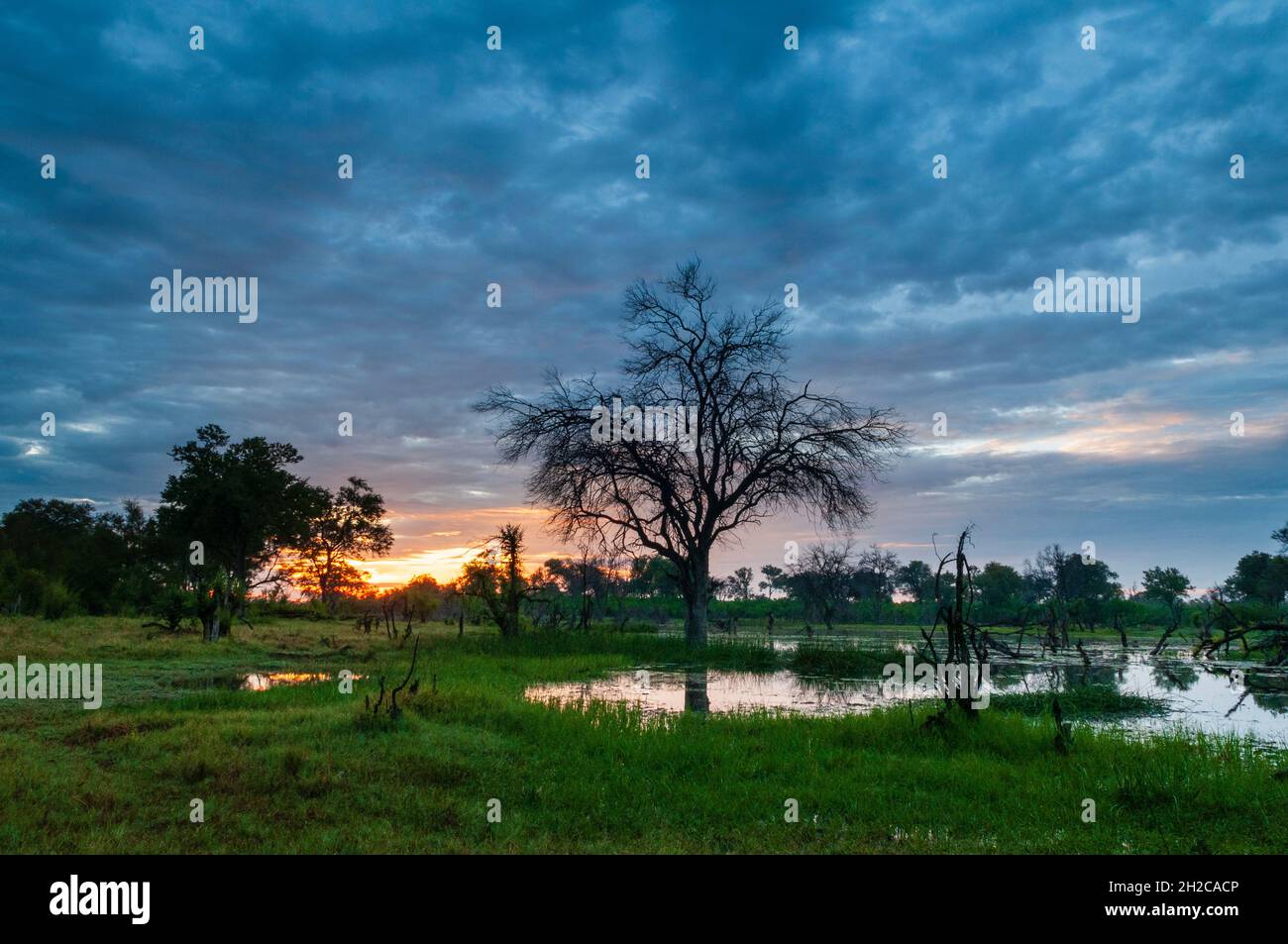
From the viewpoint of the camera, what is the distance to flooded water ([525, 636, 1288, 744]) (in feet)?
44.9

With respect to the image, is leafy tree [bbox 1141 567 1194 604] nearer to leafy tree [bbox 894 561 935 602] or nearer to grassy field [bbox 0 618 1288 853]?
leafy tree [bbox 894 561 935 602]

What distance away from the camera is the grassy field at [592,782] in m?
6.72

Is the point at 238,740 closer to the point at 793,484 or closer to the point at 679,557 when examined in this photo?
the point at 679,557

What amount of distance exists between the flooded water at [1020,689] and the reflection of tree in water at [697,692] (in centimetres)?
2

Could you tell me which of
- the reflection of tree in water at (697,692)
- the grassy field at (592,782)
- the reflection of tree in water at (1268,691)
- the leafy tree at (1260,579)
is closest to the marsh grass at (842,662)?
the reflection of tree in water at (697,692)

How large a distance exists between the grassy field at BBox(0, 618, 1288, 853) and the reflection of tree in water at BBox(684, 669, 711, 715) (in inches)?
84.4

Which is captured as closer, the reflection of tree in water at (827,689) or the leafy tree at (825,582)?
the reflection of tree in water at (827,689)

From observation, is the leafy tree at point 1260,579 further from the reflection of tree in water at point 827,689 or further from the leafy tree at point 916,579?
the reflection of tree in water at point 827,689

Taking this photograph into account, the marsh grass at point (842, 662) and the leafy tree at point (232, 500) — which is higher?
the leafy tree at point (232, 500)

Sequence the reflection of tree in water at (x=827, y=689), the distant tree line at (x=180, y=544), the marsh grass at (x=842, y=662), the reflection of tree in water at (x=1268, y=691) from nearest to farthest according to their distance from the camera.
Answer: the reflection of tree in water at (x=1268, y=691)
the reflection of tree in water at (x=827, y=689)
the marsh grass at (x=842, y=662)
the distant tree line at (x=180, y=544)

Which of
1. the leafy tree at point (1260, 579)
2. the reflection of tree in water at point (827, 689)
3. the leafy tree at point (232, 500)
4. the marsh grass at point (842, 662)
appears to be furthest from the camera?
the leafy tree at point (1260, 579)

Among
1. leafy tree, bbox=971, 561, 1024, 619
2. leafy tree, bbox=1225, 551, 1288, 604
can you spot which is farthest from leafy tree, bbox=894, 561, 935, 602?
leafy tree, bbox=1225, 551, 1288, 604
